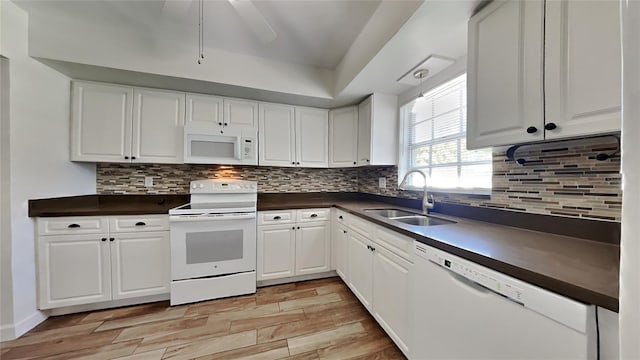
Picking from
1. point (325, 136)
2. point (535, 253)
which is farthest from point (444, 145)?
point (325, 136)

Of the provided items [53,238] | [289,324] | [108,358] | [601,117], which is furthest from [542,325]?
[53,238]

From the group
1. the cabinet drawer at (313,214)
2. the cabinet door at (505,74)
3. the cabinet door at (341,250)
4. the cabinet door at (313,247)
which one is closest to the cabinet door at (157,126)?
the cabinet drawer at (313,214)

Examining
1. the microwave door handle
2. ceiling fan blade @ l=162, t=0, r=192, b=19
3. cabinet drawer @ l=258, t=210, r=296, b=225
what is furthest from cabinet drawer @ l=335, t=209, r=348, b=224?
ceiling fan blade @ l=162, t=0, r=192, b=19

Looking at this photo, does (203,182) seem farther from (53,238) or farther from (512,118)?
(512,118)

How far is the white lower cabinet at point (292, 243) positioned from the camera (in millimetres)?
2346

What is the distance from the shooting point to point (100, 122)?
7.04 feet

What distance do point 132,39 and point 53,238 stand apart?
68.6 inches

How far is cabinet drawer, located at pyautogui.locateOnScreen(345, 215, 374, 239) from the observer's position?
1811 mm

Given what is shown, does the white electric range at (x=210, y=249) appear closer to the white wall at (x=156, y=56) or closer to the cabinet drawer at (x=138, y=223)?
the cabinet drawer at (x=138, y=223)

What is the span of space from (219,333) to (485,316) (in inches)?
66.5

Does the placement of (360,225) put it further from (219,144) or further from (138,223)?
(138,223)

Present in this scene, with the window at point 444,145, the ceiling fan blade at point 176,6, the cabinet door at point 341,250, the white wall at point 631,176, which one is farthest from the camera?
the cabinet door at point 341,250

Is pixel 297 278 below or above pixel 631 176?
below

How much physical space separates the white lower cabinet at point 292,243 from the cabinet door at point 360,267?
44 cm
